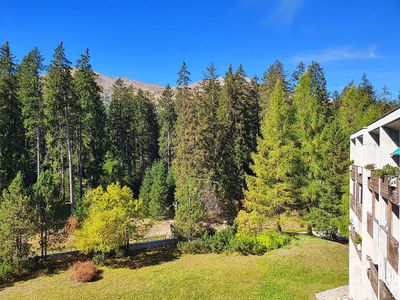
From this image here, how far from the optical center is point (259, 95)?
5141 cm

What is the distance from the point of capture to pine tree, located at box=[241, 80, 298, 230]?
28.5m

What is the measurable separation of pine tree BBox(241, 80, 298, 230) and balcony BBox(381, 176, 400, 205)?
60.1 ft

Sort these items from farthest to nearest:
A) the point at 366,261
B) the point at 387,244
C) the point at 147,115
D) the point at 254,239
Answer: the point at 147,115
the point at 254,239
the point at 366,261
the point at 387,244

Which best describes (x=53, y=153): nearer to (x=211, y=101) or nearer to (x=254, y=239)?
(x=211, y=101)

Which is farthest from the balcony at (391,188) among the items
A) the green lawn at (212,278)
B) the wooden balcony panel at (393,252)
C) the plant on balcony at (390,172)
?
the green lawn at (212,278)

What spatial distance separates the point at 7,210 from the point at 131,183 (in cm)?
2661

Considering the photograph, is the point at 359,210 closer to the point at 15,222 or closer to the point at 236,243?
the point at 236,243

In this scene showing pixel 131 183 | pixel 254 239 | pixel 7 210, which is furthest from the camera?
pixel 131 183

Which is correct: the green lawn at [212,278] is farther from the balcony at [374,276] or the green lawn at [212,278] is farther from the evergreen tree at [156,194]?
the evergreen tree at [156,194]

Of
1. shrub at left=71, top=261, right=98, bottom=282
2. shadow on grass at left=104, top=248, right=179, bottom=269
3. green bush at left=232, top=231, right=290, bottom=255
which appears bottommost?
shadow on grass at left=104, top=248, right=179, bottom=269

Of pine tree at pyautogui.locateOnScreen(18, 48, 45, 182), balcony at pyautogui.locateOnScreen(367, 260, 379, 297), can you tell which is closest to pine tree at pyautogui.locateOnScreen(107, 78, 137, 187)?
pine tree at pyautogui.locateOnScreen(18, 48, 45, 182)

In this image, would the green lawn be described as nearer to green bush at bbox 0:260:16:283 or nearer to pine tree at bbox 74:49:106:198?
green bush at bbox 0:260:16:283

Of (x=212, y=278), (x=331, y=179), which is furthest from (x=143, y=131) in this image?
(x=212, y=278)

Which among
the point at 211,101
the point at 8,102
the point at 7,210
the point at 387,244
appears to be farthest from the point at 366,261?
the point at 8,102
